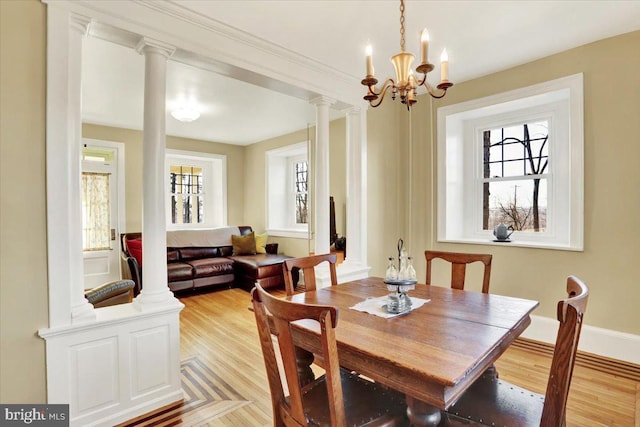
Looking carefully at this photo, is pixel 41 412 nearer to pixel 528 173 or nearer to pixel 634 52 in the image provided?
pixel 528 173

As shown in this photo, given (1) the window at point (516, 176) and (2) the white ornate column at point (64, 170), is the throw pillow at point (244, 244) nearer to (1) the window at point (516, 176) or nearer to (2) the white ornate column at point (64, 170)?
(1) the window at point (516, 176)

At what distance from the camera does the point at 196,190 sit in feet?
21.2

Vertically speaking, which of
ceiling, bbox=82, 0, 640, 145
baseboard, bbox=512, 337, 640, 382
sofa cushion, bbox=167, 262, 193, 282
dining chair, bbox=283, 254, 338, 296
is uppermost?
ceiling, bbox=82, 0, 640, 145

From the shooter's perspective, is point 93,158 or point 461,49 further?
point 93,158

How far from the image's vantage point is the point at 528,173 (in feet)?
10.6

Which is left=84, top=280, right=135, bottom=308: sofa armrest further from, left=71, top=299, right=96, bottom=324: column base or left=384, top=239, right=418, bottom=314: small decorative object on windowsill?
left=384, top=239, right=418, bottom=314: small decorative object on windowsill

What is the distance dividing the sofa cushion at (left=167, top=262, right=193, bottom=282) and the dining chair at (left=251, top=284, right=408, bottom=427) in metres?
3.76

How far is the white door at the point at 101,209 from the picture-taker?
197 inches

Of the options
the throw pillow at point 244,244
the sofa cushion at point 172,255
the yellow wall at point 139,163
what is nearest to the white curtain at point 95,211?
Result: the yellow wall at point 139,163

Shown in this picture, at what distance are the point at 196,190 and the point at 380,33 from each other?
16.6 ft

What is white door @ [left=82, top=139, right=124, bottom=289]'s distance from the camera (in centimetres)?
500

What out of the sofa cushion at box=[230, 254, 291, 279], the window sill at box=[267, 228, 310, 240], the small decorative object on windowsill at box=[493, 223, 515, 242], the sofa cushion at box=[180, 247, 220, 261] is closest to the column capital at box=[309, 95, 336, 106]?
the small decorative object on windowsill at box=[493, 223, 515, 242]

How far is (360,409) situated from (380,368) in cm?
29

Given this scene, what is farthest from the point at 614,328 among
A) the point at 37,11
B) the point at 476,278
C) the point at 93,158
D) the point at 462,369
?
the point at 93,158
